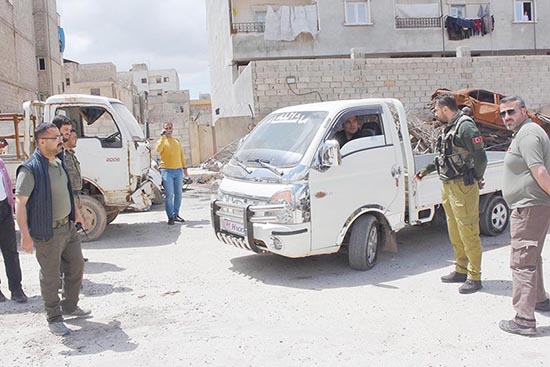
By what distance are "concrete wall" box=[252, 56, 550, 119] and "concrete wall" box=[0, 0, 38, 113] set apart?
17531 mm

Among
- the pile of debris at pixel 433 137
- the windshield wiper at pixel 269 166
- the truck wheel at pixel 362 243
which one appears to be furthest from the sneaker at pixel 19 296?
the pile of debris at pixel 433 137

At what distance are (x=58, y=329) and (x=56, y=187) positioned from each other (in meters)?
1.19

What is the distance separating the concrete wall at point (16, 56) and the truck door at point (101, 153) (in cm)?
2318

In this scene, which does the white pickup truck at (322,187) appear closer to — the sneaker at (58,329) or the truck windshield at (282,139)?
the truck windshield at (282,139)

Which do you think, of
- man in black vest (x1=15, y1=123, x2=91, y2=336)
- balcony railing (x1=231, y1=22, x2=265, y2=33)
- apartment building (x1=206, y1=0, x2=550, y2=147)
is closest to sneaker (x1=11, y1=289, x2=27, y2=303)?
man in black vest (x1=15, y1=123, x2=91, y2=336)

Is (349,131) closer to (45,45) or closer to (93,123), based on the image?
(93,123)

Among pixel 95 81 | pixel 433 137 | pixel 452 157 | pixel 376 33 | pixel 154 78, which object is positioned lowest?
pixel 452 157

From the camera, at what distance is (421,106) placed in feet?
65.8

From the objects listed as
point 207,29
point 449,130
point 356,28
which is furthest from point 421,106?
point 207,29

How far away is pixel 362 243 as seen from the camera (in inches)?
233

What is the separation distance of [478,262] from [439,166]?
1.02 m

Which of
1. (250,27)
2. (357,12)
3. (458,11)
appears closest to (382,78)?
(357,12)

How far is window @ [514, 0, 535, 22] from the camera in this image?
28516 mm

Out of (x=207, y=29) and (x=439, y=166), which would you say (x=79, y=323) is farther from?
(x=207, y=29)
